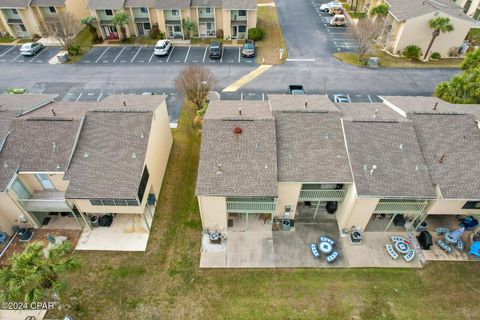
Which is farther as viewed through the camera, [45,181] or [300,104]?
[300,104]

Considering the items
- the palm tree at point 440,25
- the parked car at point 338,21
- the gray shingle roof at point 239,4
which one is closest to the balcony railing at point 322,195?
the palm tree at point 440,25

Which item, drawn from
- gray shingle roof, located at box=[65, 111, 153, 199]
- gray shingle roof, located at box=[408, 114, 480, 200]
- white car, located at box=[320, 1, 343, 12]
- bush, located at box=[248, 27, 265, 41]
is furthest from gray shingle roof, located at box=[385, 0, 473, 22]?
gray shingle roof, located at box=[65, 111, 153, 199]

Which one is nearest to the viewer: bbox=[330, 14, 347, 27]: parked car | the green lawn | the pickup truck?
the green lawn

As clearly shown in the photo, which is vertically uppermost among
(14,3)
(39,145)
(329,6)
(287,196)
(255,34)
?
(14,3)

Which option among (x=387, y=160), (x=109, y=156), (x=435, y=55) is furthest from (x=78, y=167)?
(x=435, y=55)

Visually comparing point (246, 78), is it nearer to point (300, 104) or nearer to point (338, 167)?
point (300, 104)

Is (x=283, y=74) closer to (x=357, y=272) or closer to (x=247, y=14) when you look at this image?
(x=247, y=14)

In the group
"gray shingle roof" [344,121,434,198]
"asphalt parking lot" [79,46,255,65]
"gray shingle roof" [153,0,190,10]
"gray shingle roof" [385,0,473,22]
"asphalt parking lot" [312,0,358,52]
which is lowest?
"asphalt parking lot" [79,46,255,65]

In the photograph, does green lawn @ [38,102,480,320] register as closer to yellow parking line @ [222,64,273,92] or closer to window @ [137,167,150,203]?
window @ [137,167,150,203]
